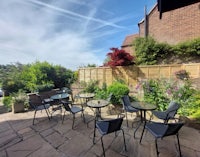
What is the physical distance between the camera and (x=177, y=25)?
7.75 metres

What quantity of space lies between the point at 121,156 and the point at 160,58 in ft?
22.9

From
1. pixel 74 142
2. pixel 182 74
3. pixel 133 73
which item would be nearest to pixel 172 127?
pixel 74 142

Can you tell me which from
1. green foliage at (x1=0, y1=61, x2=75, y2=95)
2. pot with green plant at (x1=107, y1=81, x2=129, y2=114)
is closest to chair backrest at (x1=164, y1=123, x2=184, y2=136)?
pot with green plant at (x1=107, y1=81, x2=129, y2=114)

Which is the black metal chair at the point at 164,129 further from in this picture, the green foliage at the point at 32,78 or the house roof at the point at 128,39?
the house roof at the point at 128,39

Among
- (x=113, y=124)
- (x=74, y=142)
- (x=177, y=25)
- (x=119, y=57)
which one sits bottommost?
(x=74, y=142)

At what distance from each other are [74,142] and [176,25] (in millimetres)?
9088

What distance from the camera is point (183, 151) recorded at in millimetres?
Result: 2367

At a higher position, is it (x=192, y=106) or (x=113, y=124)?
(x=113, y=124)

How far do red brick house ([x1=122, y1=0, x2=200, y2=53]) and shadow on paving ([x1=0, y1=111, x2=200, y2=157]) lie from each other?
661 cm

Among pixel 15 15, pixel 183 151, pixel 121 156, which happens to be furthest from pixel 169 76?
pixel 15 15

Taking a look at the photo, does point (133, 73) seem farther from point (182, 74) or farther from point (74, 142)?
point (74, 142)

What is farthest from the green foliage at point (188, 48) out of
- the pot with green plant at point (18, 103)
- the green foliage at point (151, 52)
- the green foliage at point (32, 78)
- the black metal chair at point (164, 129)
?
the pot with green plant at point (18, 103)

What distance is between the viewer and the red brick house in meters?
7.16

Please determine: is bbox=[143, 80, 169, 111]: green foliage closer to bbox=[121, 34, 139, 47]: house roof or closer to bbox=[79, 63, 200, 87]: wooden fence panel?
bbox=[79, 63, 200, 87]: wooden fence panel
